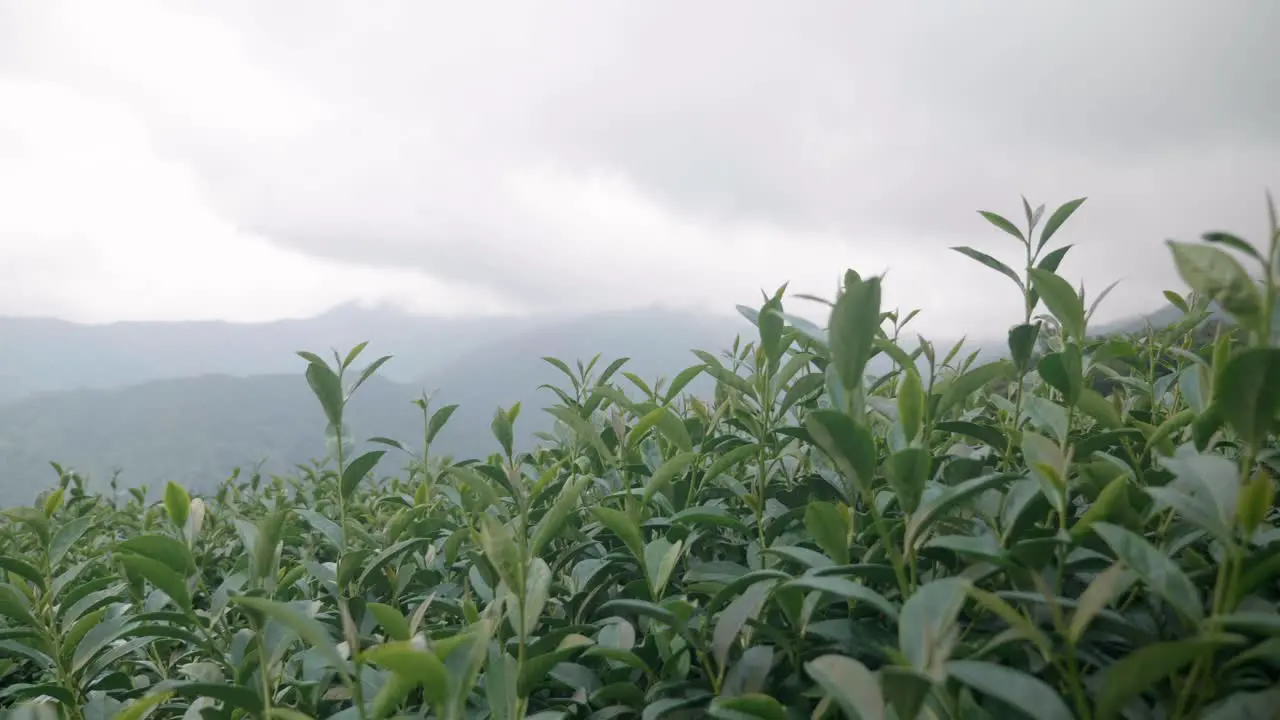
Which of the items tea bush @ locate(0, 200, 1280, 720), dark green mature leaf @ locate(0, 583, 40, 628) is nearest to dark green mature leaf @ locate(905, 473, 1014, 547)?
tea bush @ locate(0, 200, 1280, 720)

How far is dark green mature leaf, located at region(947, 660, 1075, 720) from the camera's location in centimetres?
48

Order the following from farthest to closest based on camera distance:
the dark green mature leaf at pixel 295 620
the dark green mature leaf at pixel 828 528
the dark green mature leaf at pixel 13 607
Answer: the dark green mature leaf at pixel 13 607
the dark green mature leaf at pixel 828 528
the dark green mature leaf at pixel 295 620

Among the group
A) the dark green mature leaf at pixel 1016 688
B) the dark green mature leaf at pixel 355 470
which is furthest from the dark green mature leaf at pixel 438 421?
the dark green mature leaf at pixel 1016 688

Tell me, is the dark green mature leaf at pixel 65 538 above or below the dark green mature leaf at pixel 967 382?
below

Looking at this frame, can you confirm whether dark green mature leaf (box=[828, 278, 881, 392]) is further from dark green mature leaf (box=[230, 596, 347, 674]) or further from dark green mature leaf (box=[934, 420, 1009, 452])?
dark green mature leaf (box=[230, 596, 347, 674])

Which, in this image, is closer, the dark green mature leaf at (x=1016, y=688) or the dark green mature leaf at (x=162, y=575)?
the dark green mature leaf at (x=1016, y=688)

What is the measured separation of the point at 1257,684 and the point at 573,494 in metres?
0.60

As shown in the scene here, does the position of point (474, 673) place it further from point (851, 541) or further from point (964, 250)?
point (964, 250)

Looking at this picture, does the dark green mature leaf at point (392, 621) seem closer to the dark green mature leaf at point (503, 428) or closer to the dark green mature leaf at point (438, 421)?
the dark green mature leaf at point (503, 428)

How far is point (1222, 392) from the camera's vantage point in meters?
0.50

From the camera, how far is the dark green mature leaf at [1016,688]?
0.48 m

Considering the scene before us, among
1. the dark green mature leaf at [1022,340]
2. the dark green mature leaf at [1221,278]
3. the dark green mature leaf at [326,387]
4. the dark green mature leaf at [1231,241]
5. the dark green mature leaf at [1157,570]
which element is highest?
the dark green mature leaf at [1231,241]

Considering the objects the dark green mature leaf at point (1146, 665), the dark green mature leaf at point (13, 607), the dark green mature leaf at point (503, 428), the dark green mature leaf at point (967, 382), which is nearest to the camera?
the dark green mature leaf at point (1146, 665)

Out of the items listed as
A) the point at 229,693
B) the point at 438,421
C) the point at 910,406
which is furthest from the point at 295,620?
the point at 438,421
